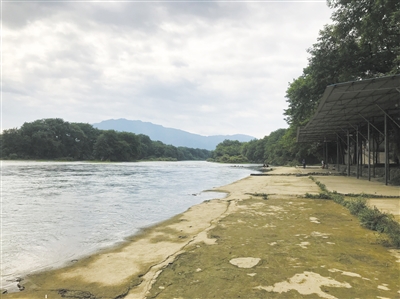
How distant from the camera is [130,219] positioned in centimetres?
898

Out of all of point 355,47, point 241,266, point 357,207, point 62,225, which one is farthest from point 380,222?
point 355,47

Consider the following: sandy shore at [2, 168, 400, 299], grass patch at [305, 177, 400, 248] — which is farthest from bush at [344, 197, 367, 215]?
sandy shore at [2, 168, 400, 299]

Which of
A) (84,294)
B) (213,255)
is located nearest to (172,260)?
(213,255)

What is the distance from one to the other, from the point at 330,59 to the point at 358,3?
338 cm

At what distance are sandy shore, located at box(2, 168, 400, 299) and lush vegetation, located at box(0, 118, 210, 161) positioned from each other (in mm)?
92084

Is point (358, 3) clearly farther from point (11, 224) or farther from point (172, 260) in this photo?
point (11, 224)

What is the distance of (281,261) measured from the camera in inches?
158

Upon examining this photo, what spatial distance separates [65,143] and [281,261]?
338 ft

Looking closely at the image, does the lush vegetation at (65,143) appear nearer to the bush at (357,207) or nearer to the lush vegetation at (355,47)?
the lush vegetation at (355,47)

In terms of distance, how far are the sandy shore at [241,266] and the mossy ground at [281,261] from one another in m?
0.01

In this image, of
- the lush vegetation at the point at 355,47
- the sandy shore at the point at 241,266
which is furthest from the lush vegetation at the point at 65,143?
the sandy shore at the point at 241,266

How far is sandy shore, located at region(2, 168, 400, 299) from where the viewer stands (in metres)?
3.19

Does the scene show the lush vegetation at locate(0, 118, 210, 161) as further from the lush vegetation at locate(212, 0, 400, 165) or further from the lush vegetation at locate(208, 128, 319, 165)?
the lush vegetation at locate(212, 0, 400, 165)

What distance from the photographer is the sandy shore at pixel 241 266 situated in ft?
10.5
